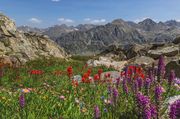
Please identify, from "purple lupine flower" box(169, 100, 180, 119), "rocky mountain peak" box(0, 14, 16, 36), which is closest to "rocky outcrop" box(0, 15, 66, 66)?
"rocky mountain peak" box(0, 14, 16, 36)

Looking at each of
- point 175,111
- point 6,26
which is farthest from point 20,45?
point 175,111

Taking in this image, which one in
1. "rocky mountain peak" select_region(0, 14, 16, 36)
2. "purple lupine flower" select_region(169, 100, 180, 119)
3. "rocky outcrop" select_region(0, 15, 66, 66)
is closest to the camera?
"purple lupine flower" select_region(169, 100, 180, 119)

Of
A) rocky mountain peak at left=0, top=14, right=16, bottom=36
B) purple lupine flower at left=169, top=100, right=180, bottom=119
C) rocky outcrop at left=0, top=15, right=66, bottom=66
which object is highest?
rocky mountain peak at left=0, top=14, right=16, bottom=36

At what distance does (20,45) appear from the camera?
3384 centimetres

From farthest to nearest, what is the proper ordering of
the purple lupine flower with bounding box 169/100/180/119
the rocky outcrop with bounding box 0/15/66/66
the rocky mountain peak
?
the rocky mountain peak, the rocky outcrop with bounding box 0/15/66/66, the purple lupine flower with bounding box 169/100/180/119

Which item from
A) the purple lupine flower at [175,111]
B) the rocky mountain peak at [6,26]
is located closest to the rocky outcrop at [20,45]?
the rocky mountain peak at [6,26]

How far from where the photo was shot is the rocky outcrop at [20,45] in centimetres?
3033

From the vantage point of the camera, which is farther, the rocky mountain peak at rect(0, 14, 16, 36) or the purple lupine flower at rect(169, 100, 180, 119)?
the rocky mountain peak at rect(0, 14, 16, 36)

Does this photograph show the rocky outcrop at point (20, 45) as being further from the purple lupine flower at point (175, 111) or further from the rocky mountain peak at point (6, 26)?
the purple lupine flower at point (175, 111)

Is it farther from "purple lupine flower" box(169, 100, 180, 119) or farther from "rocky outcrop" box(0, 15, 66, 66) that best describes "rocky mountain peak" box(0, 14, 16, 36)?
"purple lupine flower" box(169, 100, 180, 119)

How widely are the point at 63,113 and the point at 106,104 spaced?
4.35ft

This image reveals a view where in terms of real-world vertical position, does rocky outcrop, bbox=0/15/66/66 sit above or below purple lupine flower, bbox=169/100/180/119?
below

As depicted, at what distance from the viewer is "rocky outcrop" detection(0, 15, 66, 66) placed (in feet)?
99.5

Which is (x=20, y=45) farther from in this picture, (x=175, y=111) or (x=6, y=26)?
(x=175, y=111)
